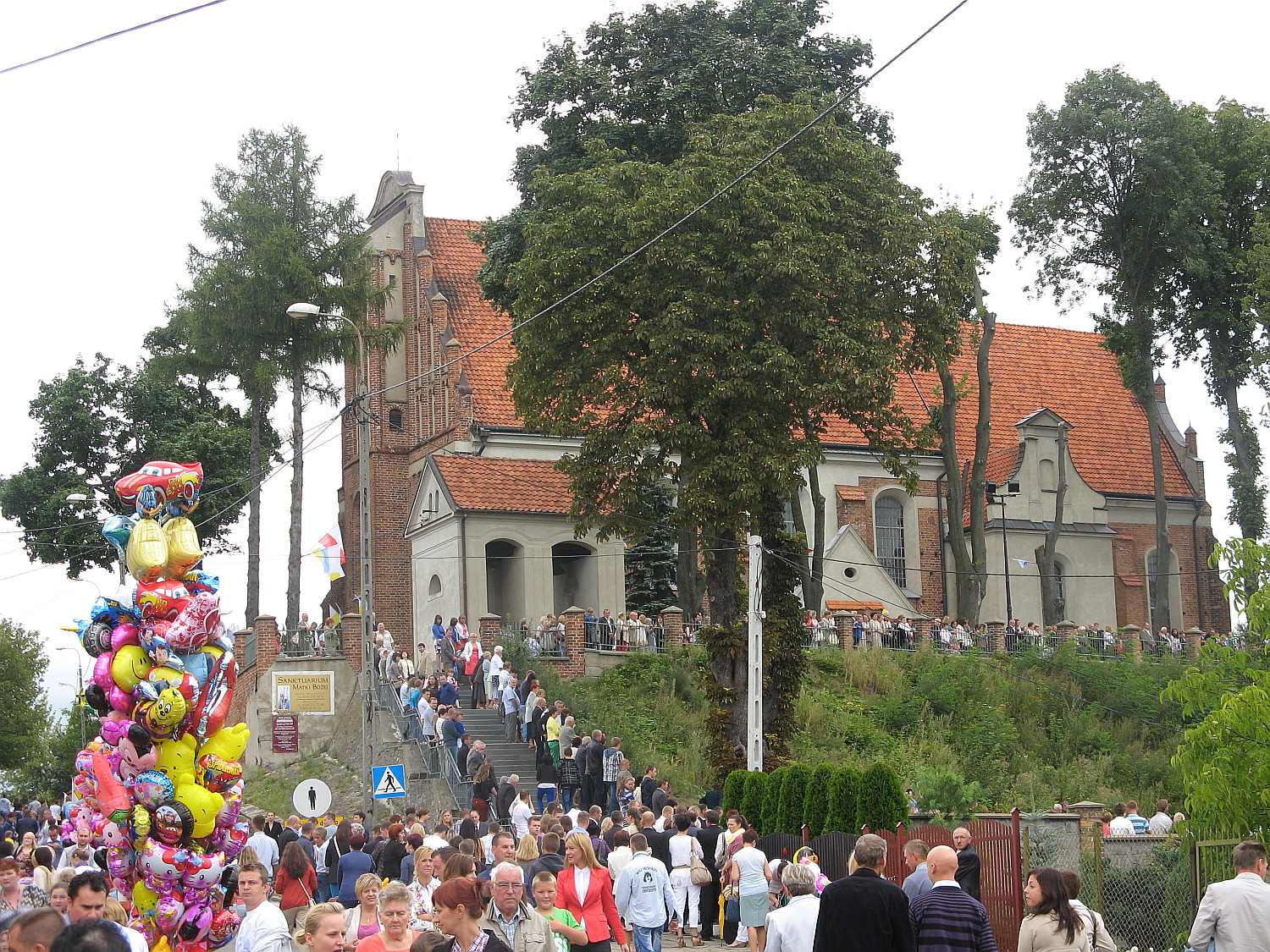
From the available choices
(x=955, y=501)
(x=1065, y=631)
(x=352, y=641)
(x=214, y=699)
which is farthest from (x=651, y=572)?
(x=214, y=699)

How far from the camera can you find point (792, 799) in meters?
21.0

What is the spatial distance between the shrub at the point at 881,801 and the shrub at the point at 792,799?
1.73 metres

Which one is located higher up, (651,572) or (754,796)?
(651,572)

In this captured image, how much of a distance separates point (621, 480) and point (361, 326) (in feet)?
45.0

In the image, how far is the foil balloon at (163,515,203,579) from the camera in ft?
49.6

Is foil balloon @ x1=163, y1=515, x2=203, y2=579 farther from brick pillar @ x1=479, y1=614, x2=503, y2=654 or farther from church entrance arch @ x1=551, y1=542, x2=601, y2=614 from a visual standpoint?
church entrance arch @ x1=551, y1=542, x2=601, y2=614

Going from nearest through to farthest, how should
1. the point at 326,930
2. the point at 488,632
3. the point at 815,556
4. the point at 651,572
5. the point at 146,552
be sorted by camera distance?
the point at 326,930
the point at 146,552
the point at 488,632
the point at 815,556
the point at 651,572

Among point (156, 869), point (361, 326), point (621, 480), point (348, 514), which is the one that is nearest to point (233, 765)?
point (156, 869)

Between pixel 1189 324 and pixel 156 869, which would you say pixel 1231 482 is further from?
pixel 156 869

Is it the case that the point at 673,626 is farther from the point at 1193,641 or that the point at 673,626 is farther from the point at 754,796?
the point at 1193,641

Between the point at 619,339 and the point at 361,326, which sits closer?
the point at 619,339

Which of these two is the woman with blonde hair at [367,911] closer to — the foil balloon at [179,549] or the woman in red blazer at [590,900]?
the woman in red blazer at [590,900]

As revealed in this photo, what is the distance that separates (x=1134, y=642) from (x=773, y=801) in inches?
918

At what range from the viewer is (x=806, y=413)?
3092 cm
